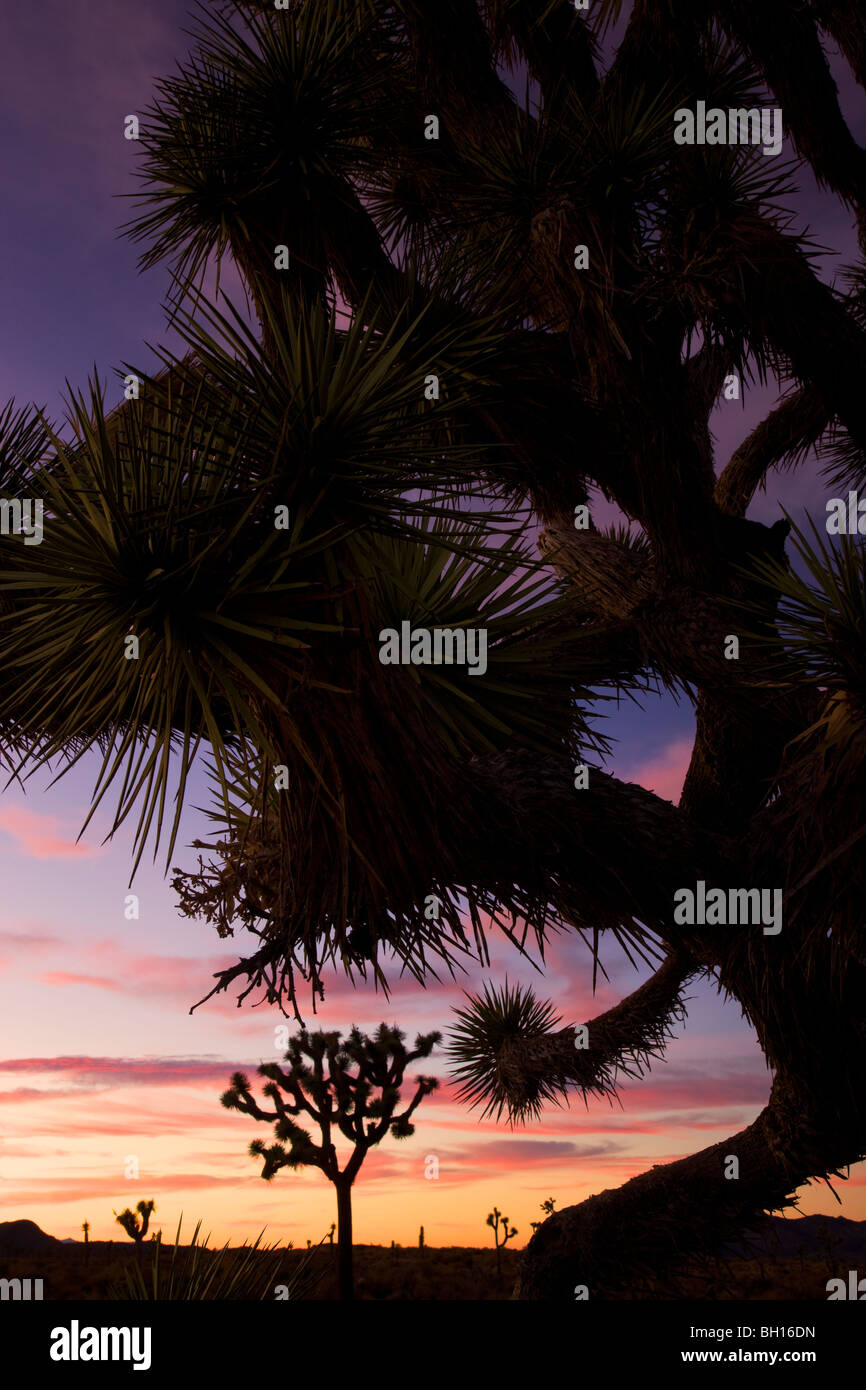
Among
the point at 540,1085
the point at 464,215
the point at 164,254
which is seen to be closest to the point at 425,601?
the point at 464,215

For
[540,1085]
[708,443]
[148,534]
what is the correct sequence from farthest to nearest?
[708,443] → [540,1085] → [148,534]

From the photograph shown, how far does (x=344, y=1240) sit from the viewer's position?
11.6 meters

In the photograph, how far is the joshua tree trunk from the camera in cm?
1121

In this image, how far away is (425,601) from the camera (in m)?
4.27

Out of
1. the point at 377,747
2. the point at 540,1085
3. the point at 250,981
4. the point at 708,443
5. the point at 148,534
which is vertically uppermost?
the point at 708,443

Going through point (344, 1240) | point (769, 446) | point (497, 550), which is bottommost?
point (344, 1240)

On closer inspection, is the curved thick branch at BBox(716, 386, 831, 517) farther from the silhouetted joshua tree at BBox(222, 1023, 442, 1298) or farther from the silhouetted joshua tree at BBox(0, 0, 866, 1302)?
the silhouetted joshua tree at BBox(222, 1023, 442, 1298)

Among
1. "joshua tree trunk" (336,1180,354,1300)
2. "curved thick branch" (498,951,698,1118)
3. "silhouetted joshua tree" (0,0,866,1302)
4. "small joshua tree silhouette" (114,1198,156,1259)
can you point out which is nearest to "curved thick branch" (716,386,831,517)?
"silhouetted joshua tree" (0,0,866,1302)

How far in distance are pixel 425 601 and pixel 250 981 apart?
1.73 meters

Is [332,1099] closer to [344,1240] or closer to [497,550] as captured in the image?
[344,1240]

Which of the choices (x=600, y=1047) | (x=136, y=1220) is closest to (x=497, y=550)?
(x=600, y=1047)

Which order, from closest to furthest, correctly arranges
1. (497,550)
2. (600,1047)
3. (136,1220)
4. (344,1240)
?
(497,550) < (600,1047) < (136,1220) < (344,1240)

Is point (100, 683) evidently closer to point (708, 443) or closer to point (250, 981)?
point (250, 981)

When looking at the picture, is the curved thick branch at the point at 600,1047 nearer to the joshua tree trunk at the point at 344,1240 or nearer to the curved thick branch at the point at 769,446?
the curved thick branch at the point at 769,446
